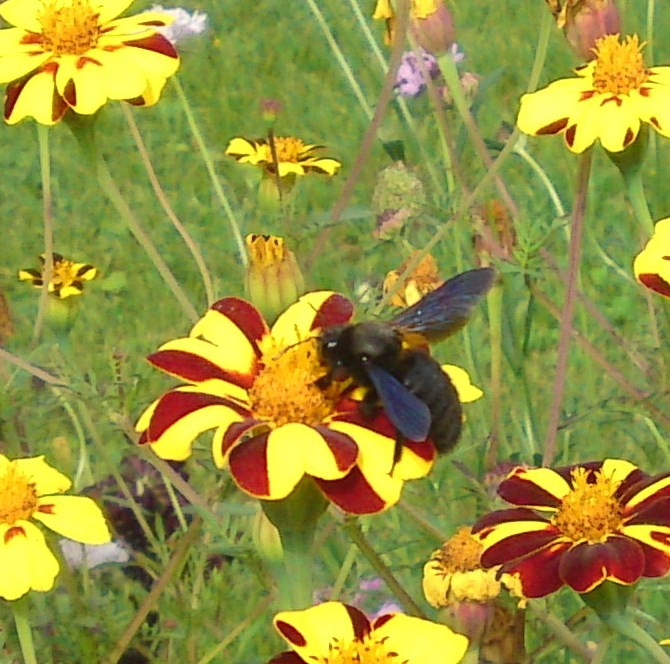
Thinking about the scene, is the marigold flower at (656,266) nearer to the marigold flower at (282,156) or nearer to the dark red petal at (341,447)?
the dark red petal at (341,447)

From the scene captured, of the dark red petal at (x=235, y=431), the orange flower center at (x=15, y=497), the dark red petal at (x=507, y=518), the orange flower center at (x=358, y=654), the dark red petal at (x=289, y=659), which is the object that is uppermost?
the orange flower center at (x=15, y=497)

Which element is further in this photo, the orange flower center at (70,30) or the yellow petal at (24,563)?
the orange flower center at (70,30)

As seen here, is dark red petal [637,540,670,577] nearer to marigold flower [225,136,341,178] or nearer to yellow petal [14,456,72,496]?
yellow petal [14,456,72,496]

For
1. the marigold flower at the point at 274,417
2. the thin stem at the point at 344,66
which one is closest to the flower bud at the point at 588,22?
the thin stem at the point at 344,66

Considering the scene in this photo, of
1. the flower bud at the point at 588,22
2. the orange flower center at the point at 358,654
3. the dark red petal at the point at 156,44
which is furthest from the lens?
the flower bud at the point at 588,22

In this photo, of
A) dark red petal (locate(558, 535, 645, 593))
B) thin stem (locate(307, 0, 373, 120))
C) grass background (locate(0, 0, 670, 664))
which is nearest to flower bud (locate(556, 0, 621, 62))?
grass background (locate(0, 0, 670, 664))

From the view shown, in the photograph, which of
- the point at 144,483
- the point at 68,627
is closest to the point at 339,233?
the point at 144,483

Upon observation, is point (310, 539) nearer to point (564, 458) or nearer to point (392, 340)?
point (392, 340)

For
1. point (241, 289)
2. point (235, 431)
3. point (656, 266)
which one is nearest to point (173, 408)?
point (235, 431)
